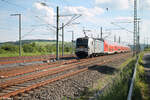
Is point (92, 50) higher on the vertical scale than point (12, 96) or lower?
higher

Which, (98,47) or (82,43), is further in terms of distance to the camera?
(98,47)

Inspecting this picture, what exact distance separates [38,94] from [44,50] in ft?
147

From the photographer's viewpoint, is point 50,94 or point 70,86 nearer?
point 50,94

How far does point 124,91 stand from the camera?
743 cm

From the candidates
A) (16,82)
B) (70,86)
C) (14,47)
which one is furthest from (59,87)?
(14,47)

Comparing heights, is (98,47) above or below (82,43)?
below

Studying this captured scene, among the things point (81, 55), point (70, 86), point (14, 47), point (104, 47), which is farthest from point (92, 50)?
point (14, 47)

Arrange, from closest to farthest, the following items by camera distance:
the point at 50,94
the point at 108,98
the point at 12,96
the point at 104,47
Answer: the point at 108,98, the point at 12,96, the point at 50,94, the point at 104,47

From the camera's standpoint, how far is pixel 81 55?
25391mm

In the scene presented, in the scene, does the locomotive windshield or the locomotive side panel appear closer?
the locomotive windshield

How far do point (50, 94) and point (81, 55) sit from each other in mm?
17959

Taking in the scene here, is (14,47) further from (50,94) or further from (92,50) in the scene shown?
(50,94)

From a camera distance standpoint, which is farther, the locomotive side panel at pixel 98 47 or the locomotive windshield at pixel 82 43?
the locomotive side panel at pixel 98 47

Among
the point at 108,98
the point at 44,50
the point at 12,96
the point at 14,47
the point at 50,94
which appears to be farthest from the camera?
the point at 44,50
